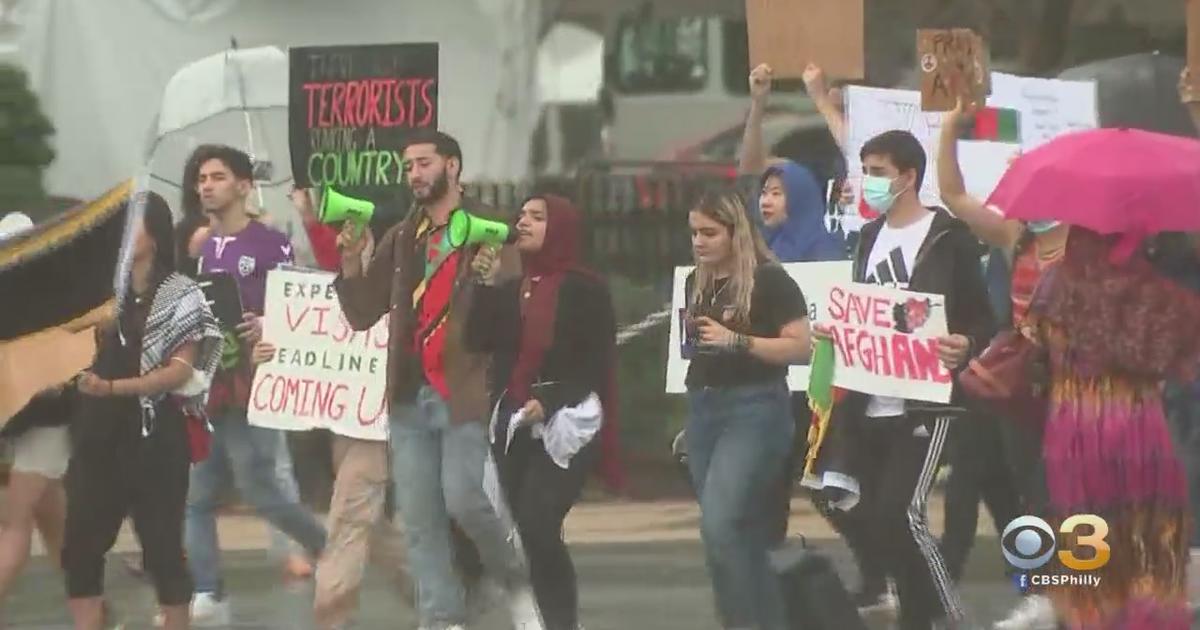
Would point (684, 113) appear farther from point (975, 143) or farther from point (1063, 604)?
point (1063, 604)

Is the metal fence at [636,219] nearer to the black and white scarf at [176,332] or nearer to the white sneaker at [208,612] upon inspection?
the white sneaker at [208,612]

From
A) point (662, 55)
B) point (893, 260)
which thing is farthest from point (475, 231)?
point (662, 55)

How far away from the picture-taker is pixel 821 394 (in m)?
9.42

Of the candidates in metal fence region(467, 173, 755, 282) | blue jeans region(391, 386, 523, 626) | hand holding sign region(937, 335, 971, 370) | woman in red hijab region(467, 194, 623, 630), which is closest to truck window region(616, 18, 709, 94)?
metal fence region(467, 173, 755, 282)

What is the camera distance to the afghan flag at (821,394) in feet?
30.8

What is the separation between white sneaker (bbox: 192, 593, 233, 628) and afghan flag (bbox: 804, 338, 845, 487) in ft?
8.11

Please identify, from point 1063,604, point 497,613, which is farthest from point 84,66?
point 1063,604

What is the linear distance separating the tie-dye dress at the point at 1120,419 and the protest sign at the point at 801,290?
72.6 inches

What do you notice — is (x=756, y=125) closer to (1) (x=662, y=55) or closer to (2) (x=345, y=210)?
(2) (x=345, y=210)

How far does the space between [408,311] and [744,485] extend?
52.7 inches

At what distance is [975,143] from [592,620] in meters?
2.29

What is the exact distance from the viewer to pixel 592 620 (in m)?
10.6

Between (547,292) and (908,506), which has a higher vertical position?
(547,292)

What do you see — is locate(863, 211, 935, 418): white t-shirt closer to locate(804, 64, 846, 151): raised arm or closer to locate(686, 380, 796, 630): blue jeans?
locate(686, 380, 796, 630): blue jeans
